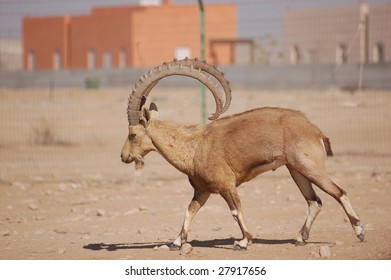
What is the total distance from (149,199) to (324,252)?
6198mm

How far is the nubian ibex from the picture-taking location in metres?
10.6

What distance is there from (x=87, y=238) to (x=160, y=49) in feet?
91.5

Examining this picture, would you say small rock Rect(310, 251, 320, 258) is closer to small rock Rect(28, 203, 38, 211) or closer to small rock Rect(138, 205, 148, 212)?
small rock Rect(138, 205, 148, 212)

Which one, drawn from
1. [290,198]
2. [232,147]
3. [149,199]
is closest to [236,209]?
[232,147]

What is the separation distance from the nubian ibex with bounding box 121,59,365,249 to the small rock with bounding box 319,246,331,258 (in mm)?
516

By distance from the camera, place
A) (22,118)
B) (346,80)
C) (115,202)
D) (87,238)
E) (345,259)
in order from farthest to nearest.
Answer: (346,80) → (22,118) → (115,202) → (87,238) → (345,259)

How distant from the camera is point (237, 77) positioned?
4362 centimetres

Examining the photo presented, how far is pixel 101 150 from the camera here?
24.5m

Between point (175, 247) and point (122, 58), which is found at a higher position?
point (122, 58)

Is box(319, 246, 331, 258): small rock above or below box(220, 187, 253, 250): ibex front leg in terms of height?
below

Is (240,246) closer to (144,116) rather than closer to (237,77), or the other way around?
(144,116)

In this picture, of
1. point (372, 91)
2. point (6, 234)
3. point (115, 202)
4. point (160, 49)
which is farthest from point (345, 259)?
point (160, 49)

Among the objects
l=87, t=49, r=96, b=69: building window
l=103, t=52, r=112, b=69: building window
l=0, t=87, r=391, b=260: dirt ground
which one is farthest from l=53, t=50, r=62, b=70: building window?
l=0, t=87, r=391, b=260: dirt ground

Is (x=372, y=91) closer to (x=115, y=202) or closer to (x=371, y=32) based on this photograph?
(x=371, y=32)
